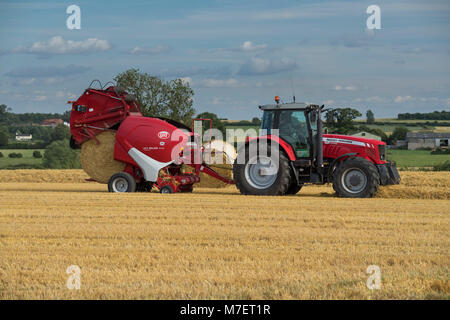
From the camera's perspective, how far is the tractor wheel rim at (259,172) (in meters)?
16.0

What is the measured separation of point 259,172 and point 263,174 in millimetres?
165

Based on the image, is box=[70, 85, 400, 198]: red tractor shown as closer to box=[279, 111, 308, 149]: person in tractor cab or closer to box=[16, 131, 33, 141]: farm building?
box=[279, 111, 308, 149]: person in tractor cab

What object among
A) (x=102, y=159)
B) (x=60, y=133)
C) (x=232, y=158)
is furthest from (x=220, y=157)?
(x=60, y=133)

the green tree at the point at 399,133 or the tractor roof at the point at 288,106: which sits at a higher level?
the tractor roof at the point at 288,106

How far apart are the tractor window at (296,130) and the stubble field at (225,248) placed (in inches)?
56.1

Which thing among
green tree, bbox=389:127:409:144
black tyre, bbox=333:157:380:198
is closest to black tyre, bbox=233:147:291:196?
black tyre, bbox=333:157:380:198

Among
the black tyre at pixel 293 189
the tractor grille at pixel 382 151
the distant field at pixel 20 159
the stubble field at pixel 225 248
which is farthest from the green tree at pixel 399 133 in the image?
the stubble field at pixel 225 248

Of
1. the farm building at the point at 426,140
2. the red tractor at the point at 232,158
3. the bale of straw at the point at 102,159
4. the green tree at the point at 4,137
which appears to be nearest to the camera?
the red tractor at the point at 232,158

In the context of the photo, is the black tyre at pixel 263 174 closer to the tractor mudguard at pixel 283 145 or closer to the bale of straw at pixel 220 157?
the tractor mudguard at pixel 283 145

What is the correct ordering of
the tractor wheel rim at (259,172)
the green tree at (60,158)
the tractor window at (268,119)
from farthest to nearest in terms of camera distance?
the green tree at (60,158)
the tractor wheel rim at (259,172)
the tractor window at (268,119)

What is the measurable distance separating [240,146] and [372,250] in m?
8.14

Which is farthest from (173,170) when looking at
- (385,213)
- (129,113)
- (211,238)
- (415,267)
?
(415,267)

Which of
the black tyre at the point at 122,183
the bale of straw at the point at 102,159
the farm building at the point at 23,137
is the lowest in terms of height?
the black tyre at the point at 122,183

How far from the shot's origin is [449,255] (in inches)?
322
